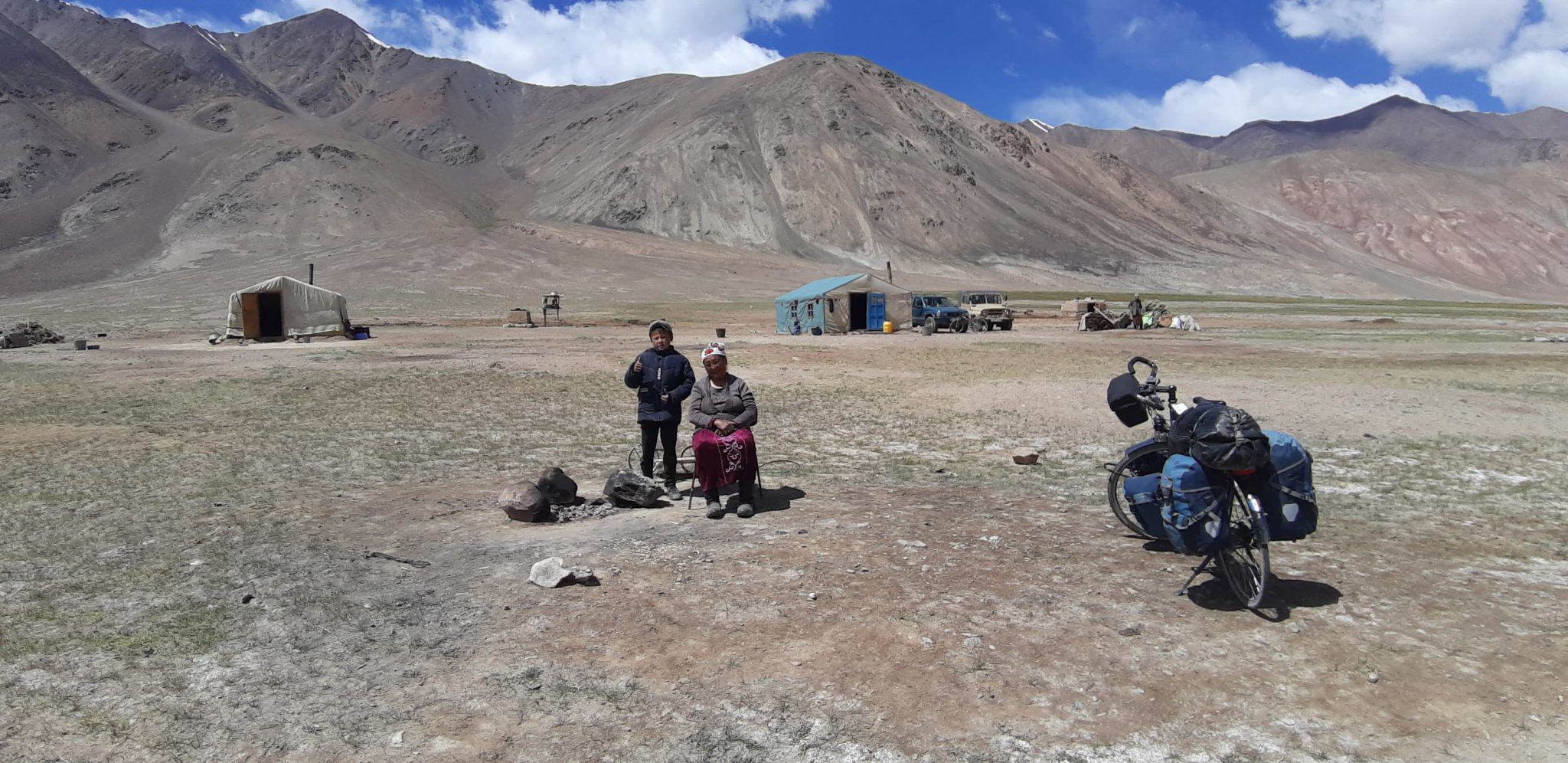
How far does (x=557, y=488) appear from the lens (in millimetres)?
7816

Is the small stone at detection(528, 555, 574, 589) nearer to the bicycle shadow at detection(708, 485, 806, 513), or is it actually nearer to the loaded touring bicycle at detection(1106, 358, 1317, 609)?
the bicycle shadow at detection(708, 485, 806, 513)

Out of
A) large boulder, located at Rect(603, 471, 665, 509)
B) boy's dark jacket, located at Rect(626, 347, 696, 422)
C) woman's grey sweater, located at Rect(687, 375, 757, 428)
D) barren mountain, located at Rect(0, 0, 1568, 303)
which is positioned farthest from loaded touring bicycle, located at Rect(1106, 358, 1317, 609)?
barren mountain, located at Rect(0, 0, 1568, 303)

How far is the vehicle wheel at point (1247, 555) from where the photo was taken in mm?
5191

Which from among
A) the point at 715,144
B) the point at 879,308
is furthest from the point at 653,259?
the point at 879,308

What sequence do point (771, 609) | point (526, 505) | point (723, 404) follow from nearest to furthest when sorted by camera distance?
point (771, 609) → point (526, 505) → point (723, 404)

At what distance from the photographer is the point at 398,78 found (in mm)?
164000

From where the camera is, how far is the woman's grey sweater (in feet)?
25.9

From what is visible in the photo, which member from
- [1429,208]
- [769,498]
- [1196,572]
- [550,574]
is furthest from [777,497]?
[1429,208]

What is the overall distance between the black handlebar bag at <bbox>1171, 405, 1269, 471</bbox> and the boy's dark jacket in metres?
4.50

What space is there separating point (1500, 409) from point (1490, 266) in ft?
501

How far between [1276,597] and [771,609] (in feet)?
9.63

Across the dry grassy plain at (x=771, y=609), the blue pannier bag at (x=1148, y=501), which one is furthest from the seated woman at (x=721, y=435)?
the blue pannier bag at (x=1148, y=501)

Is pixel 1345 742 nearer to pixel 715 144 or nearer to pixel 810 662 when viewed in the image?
pixel 810 662

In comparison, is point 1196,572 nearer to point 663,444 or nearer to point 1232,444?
point 1232,444
